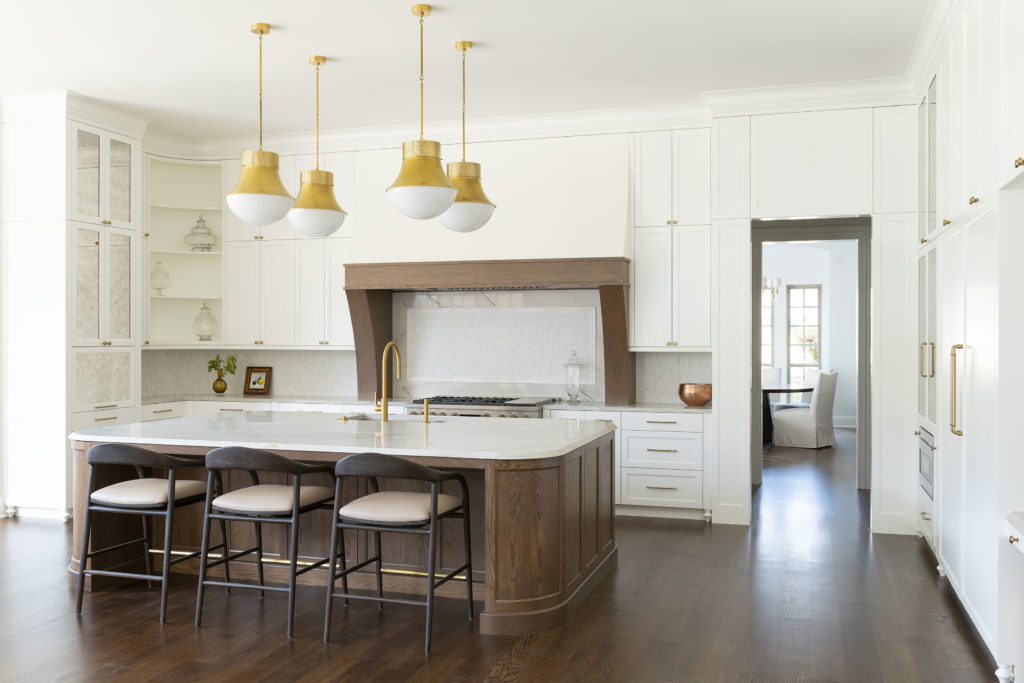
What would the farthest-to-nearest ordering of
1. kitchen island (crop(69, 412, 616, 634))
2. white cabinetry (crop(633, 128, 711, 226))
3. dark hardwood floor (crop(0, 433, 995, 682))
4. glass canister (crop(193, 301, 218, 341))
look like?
glass canister (crop(193, 301, 218, 341)), white cabinetry (crop(633, 128, 711, 226)), kitchen island (crop(69, 412, 616, 634)), dark hardwood floor (crop(0, 433, 995, 682))

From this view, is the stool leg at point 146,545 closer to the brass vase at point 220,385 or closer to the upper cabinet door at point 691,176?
the brass vase at point 220,385

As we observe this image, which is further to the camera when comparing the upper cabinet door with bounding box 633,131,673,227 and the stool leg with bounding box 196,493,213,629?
the upper cabinet door with bounding box 633,131,673,227

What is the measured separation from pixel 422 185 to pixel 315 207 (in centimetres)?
81

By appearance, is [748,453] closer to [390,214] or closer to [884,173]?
[884,173]

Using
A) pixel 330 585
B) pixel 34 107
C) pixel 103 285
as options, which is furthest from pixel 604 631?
pixel 34 107

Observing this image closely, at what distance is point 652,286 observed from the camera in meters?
6.32

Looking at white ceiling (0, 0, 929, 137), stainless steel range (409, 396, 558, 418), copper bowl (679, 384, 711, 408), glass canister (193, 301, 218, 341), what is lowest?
stainless steel range (409, 396, 558, 418)

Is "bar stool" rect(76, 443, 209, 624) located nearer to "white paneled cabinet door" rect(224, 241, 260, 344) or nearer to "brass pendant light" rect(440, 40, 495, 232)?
"brass pendant light" rect(440, 40, 495, 232)

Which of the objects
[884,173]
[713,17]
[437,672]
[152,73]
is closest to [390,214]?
[152,73]

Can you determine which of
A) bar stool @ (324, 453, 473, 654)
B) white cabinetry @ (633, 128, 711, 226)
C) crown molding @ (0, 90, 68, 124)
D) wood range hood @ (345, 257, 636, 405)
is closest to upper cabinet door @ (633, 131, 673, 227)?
white cabinetry @ (633, 128, 711, 226)

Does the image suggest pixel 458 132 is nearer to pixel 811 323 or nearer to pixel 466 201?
pixel 466 201

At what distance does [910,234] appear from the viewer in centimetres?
563

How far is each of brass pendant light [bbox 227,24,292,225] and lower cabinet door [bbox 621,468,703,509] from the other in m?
3.24

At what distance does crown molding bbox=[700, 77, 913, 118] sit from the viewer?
566cm
